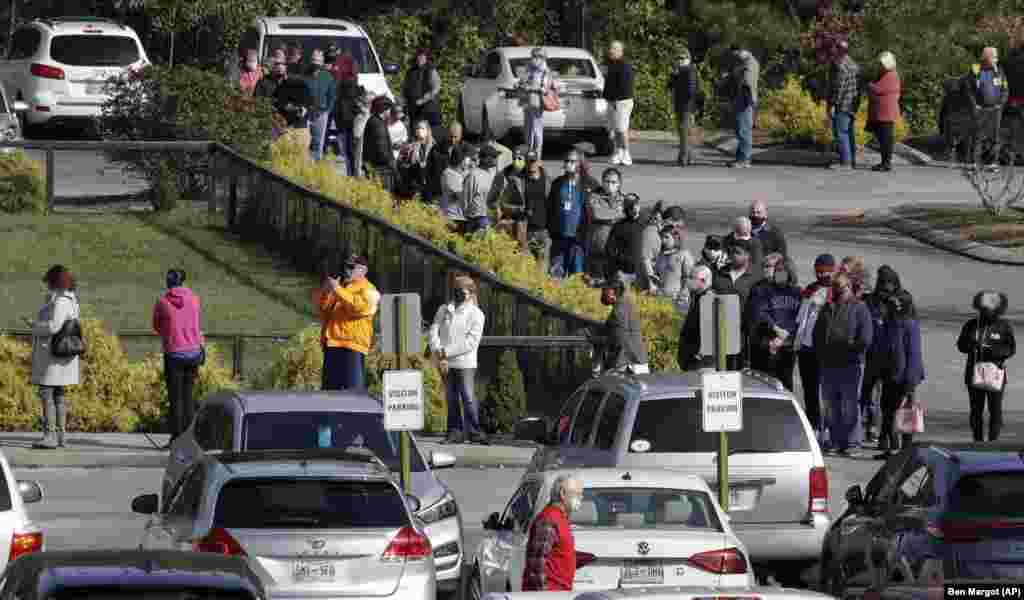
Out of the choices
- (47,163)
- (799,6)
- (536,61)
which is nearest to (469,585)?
(47,163)

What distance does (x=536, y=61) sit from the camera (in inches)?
1598

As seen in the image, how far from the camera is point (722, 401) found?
56.5 ft

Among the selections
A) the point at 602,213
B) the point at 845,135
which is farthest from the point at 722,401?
the point at 845,135

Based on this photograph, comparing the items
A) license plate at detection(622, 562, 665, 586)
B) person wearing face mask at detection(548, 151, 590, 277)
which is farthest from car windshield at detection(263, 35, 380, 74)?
license plate at detection(622, 562, 665, 586)

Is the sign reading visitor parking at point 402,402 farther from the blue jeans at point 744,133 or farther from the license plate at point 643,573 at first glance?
the blue jeans at point 744,133

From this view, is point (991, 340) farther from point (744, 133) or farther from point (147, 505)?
point (744, 133)

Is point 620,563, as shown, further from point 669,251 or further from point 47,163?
point 47,163

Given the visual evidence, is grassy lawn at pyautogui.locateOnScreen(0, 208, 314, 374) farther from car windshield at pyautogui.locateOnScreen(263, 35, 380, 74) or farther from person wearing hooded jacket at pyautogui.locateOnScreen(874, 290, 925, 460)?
person wearing hooded jacket at pyautogui.locateOnScreen(874, 290, 925, 460)

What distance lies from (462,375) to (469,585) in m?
8.02

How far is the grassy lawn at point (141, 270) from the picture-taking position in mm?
29438

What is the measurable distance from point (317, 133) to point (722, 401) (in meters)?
20.1

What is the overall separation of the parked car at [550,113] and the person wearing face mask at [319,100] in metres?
5.95

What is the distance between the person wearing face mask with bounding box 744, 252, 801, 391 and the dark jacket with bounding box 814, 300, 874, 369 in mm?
601

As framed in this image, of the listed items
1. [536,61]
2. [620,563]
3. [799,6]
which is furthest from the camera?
[799,6]
